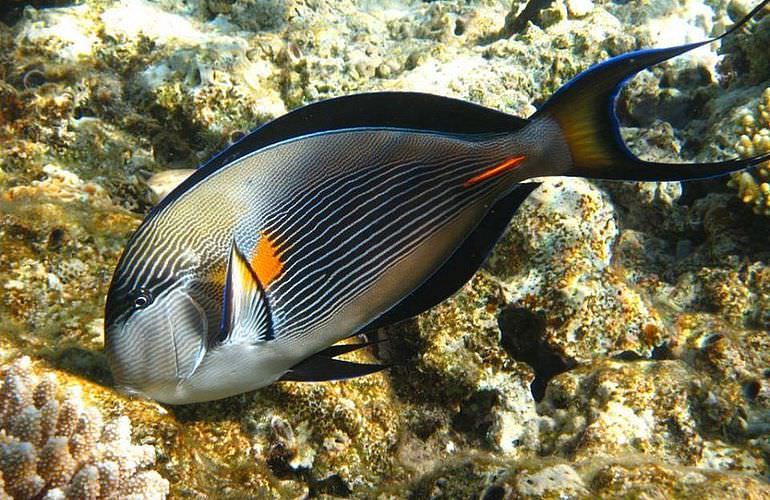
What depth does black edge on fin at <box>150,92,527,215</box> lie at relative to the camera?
54.7 inches

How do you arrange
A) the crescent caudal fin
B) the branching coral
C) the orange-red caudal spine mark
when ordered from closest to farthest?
the crescent caudal fin, the orange-red caudal spine mark, the branching coral

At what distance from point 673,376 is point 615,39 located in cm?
300

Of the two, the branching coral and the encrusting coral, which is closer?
the encrusting coral

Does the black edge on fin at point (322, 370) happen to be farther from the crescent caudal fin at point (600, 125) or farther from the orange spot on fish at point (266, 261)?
the crescent caudal fin at point (600, 125)

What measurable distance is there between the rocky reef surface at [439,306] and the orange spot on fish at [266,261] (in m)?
0.90

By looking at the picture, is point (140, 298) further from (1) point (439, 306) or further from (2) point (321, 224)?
(1) point (439, 306)

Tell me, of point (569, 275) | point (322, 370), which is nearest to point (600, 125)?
point (322, 370)

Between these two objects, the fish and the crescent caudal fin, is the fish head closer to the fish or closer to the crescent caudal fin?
the fish

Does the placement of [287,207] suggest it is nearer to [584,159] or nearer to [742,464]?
[584,159]

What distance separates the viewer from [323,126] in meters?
1.41

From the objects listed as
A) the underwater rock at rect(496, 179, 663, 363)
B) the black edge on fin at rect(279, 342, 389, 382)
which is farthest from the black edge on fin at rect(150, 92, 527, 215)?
the underwater rock at rect(496, 179, 663, 363)

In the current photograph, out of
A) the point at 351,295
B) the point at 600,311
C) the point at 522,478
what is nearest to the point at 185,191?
the point at 351,295

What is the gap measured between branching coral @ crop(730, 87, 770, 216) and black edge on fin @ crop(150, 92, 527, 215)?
9.56 feet

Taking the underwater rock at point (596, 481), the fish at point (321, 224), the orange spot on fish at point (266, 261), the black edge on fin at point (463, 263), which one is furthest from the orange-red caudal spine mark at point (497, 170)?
the underwater rock at point (596, 481)
